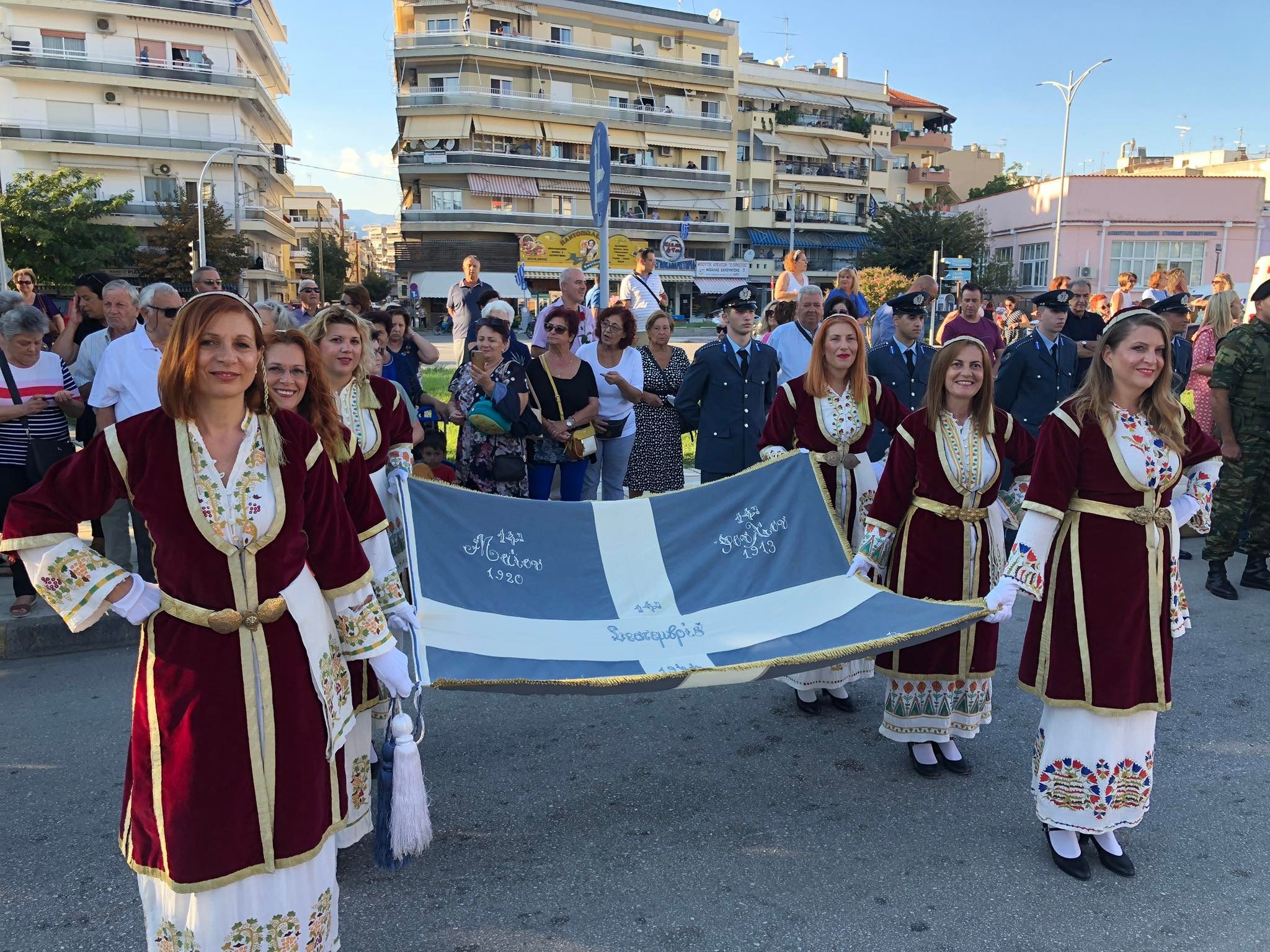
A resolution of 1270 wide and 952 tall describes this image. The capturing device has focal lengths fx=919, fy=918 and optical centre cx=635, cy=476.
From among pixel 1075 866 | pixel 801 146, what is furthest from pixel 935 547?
pixel 801 146

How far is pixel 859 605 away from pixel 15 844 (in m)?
3.65

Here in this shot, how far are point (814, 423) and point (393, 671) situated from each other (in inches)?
120

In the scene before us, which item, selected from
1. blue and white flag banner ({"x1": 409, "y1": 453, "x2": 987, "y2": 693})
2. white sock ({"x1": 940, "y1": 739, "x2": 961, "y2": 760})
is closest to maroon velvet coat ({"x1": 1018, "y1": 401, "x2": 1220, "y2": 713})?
blue and white flag banner ({"x1": 409, "y1": 453, "x2": 987, "y2": 693})

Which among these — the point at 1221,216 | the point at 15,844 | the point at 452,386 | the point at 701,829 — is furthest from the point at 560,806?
the point at 1221,216

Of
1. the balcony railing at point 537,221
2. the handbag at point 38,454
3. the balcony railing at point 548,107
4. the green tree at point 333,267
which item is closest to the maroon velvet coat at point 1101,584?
the handbag at point 38,454

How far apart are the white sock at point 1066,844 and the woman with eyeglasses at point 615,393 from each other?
14.5 feet

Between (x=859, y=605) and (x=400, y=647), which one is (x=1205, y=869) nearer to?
(x=859, y=605)

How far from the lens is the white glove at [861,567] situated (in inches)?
173

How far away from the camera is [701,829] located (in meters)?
3.85

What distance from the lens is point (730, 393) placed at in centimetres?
689

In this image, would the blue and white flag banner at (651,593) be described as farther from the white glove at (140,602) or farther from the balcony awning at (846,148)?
the balcony awning at (846,148)

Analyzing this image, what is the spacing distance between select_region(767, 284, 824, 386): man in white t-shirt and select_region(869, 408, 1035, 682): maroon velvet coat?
12.0 feet

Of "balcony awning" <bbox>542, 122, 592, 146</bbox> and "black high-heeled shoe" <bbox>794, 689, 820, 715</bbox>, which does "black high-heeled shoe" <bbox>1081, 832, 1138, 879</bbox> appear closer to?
"black high-heeled shoe" <bbox>794, 689, 820, 715</bbox>

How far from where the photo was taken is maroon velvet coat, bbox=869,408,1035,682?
429 cm
